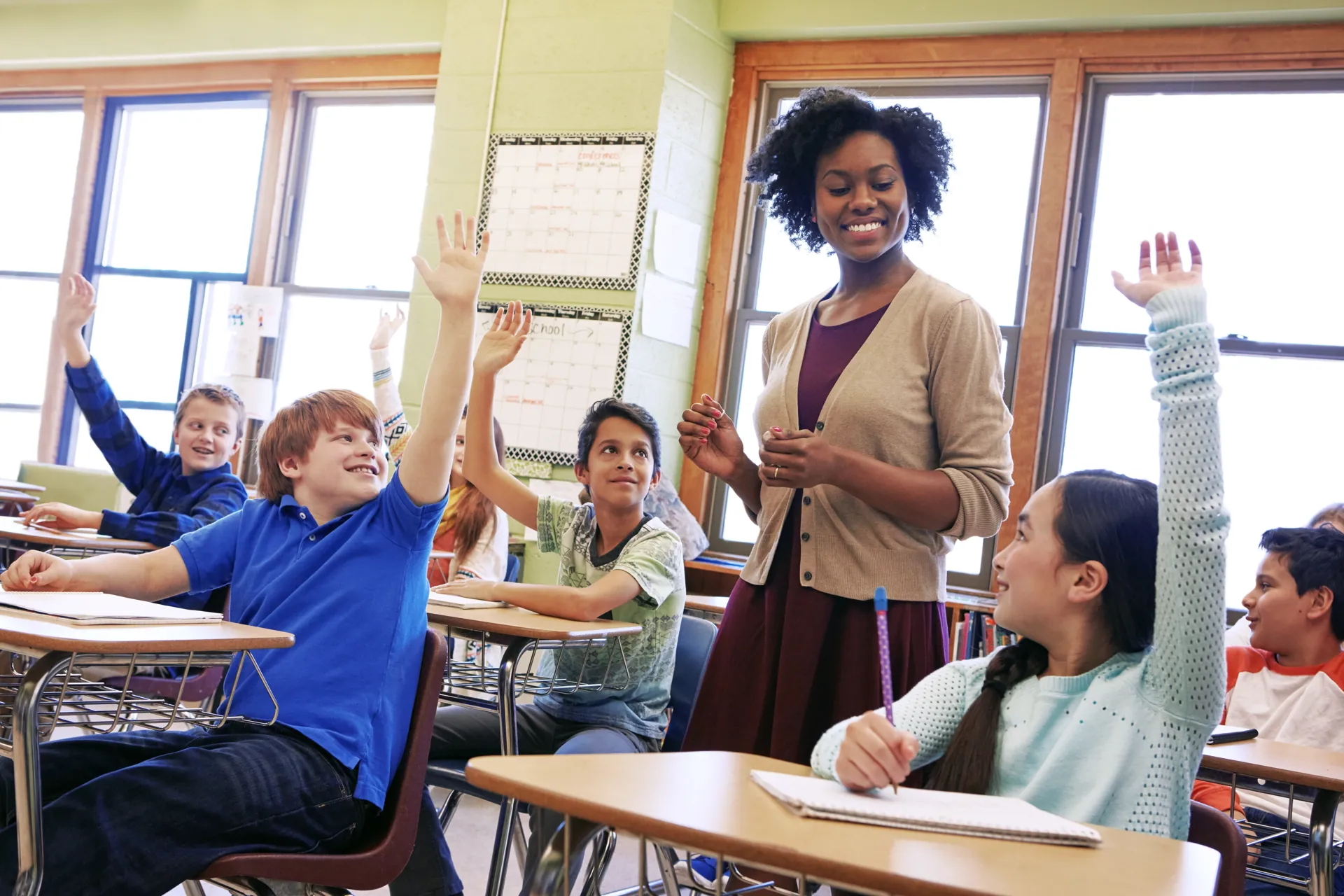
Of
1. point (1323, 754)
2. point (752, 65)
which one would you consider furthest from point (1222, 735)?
point (752, 65)

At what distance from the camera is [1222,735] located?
76.9 inches

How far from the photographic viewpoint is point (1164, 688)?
3.79ft

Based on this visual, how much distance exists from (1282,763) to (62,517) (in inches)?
121

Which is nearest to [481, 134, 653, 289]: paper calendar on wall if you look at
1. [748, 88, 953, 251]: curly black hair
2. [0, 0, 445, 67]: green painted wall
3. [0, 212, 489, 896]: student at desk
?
[0, 0, 445, 67]: green painted wall

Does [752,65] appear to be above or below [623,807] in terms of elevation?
above

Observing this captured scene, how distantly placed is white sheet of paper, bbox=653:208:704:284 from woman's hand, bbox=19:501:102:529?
2.06 metres

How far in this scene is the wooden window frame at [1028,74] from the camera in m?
4.06

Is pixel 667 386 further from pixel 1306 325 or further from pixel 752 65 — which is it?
pixel 1306 325

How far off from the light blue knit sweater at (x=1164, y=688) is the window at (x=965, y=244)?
309 centimetres

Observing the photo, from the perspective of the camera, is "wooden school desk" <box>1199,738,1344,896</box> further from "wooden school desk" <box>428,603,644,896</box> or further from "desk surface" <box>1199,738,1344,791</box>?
"wooden school desk" <box>428,603,644,896</box>

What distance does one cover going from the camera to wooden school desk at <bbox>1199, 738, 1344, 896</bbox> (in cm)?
167

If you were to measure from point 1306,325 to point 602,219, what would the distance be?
2.40 m

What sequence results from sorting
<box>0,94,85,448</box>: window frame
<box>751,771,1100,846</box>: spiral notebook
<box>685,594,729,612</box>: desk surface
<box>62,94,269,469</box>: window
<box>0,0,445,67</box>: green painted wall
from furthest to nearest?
<box>0,94,85,448</box>: window frame < <box>62,94,269,469</box>: window < <box>0,0,445,67</box>: green painted wall < <box>685,594,729,612</box>: desk surface < <box>751,771,1100,846</box>: spiral notebook

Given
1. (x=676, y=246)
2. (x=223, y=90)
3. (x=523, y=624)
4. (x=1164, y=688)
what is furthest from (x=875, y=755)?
(x=223, y=90)
